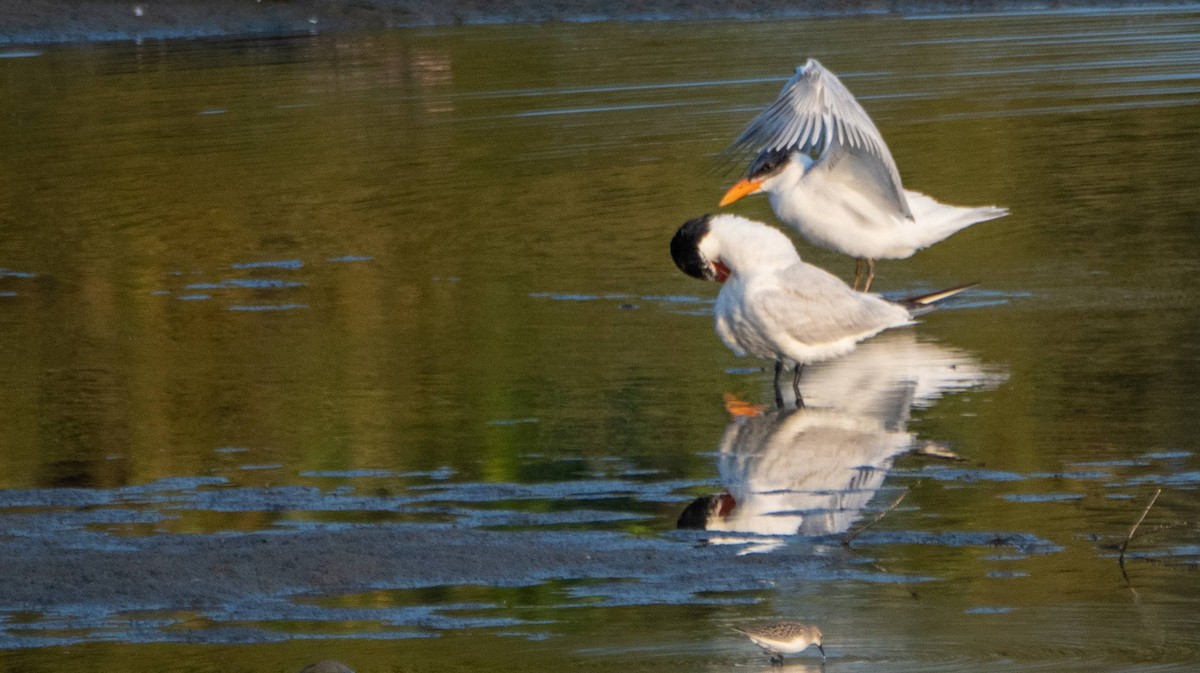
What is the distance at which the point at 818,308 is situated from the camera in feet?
26.9

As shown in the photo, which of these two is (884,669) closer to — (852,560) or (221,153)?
(852,560)

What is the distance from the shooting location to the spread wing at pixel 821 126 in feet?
31.9

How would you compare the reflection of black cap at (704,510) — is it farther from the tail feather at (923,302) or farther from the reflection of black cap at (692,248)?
the tail feather at (923,302)

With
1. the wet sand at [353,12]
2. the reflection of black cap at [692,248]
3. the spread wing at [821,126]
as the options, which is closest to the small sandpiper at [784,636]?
the reflection of black cap at [692,248]

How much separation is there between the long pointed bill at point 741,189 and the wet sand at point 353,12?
14740mm

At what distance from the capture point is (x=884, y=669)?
522 cm

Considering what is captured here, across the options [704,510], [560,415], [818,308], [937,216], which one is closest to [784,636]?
[704,510]

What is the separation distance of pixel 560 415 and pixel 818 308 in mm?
1052

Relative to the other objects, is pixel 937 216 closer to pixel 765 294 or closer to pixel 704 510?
pixel 765 294

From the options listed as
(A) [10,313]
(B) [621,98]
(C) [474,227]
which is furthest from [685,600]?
(B) [621,98]

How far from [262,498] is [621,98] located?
12.4 m

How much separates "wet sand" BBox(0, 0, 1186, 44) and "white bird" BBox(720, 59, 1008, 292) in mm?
14709

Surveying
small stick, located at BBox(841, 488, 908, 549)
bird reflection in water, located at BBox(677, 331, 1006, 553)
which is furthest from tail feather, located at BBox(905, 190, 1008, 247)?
small stick, located at BBox(841, 488, 908, 549)

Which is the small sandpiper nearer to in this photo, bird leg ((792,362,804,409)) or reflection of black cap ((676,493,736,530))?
reflection of black cap ((676,493,736,530))
